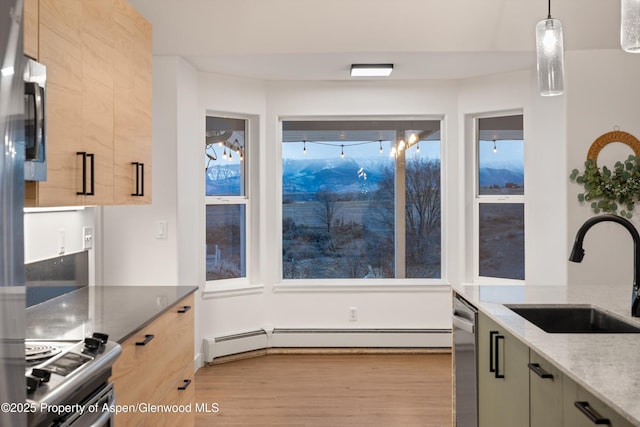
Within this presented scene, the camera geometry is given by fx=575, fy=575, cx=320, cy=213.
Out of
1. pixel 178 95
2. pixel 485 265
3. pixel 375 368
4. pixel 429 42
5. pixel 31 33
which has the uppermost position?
pixel 429 42

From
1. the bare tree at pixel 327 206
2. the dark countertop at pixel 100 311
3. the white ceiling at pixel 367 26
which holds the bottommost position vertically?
the dark countertop at pixel 100 311

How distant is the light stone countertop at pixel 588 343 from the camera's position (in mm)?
1368

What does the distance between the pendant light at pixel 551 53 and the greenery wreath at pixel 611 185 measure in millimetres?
1890

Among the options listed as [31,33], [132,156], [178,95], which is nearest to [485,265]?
[178,95]

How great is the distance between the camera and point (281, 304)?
518 centimetres

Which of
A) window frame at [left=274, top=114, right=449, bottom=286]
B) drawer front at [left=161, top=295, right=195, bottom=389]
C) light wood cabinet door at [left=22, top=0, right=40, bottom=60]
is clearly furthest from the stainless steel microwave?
window frame at [left=274, top=114, right=449, bottom=286]

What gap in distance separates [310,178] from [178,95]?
162 cm

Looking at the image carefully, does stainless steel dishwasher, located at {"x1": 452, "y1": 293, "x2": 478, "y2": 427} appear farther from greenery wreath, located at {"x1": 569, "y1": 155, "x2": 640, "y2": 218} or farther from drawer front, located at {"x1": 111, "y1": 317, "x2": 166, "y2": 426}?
greenery wreath, located at {"x1": 569, "y1": 155, "x2": 640, "y2": 218}

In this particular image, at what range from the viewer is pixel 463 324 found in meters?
2.90

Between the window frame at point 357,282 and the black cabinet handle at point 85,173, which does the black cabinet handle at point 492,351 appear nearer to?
the black cabinet handle at point 85,173

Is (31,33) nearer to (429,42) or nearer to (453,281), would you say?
(429,42)

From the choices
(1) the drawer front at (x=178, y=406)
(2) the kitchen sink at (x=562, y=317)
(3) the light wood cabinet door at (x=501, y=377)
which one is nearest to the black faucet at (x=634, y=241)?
(2) the kitchen sink at (x=562, y=317)

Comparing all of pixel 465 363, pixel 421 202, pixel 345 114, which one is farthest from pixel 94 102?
pixel 421 202

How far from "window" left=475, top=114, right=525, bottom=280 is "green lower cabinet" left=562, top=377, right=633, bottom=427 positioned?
11.3 feet
